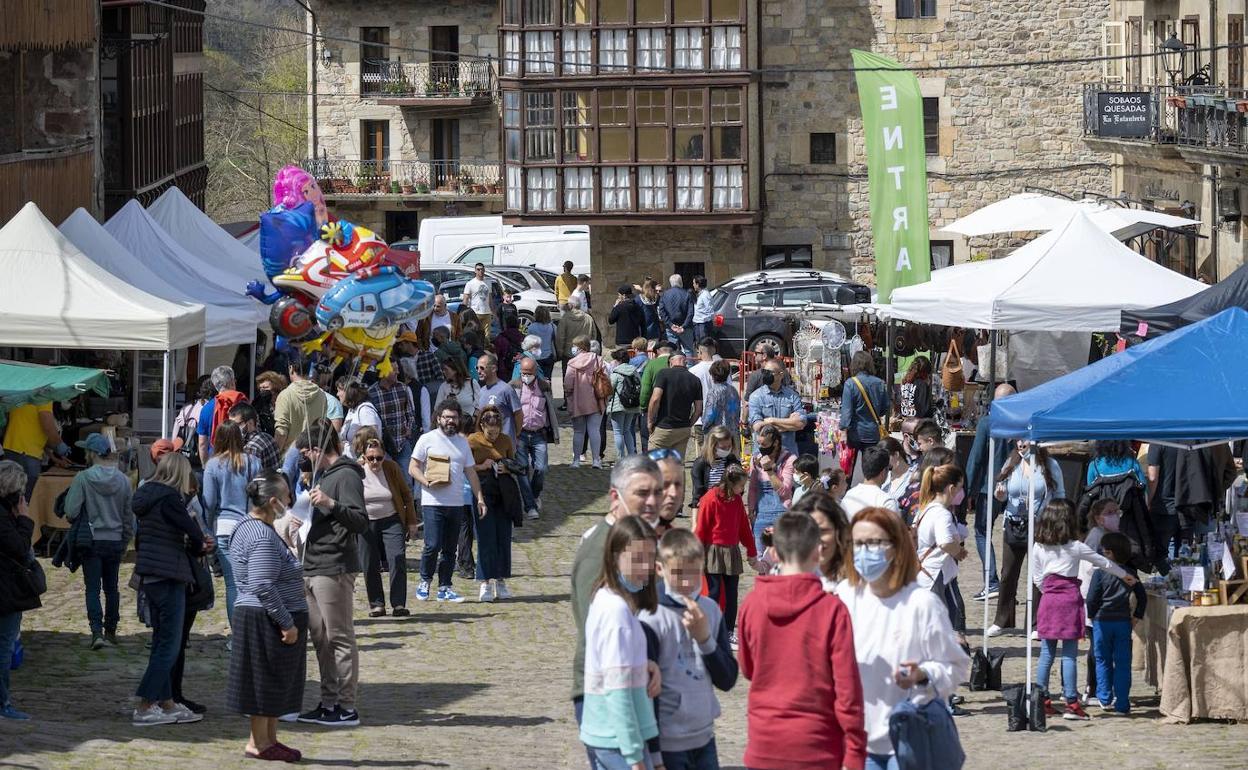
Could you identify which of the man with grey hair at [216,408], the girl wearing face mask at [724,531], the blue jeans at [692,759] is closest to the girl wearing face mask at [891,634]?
the blue jeans at [692,759]

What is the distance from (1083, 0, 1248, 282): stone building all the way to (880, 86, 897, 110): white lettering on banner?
33.9ft

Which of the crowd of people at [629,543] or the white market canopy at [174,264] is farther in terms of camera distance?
the white market canopy at [174,264]

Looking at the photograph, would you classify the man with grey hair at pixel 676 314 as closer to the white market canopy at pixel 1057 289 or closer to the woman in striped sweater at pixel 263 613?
the white market canopy at pixel 1057 289

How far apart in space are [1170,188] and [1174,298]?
60.7 feet

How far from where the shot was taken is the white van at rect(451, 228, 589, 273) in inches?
1598

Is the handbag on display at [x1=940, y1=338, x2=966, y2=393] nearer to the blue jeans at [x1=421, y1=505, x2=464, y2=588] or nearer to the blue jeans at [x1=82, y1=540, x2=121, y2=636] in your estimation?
the blue jeans at [x1=421, y1=505, x2=464, y2=588]

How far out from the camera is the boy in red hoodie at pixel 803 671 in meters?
7.14

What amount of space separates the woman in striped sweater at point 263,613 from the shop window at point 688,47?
3083 centimetres


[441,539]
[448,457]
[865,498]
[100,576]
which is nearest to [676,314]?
[441,539]

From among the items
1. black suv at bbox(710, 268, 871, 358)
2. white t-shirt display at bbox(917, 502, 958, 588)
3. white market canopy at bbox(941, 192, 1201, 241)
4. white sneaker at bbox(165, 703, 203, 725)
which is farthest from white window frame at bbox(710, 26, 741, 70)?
white sneaker at bbox(165, 703, 203, 725)

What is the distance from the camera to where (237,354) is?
23.6m

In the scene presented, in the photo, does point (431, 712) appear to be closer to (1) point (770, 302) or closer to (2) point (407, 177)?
(1) point (770, 302)

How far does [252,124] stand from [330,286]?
4918 cm

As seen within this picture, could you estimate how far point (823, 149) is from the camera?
40938 millimetres
